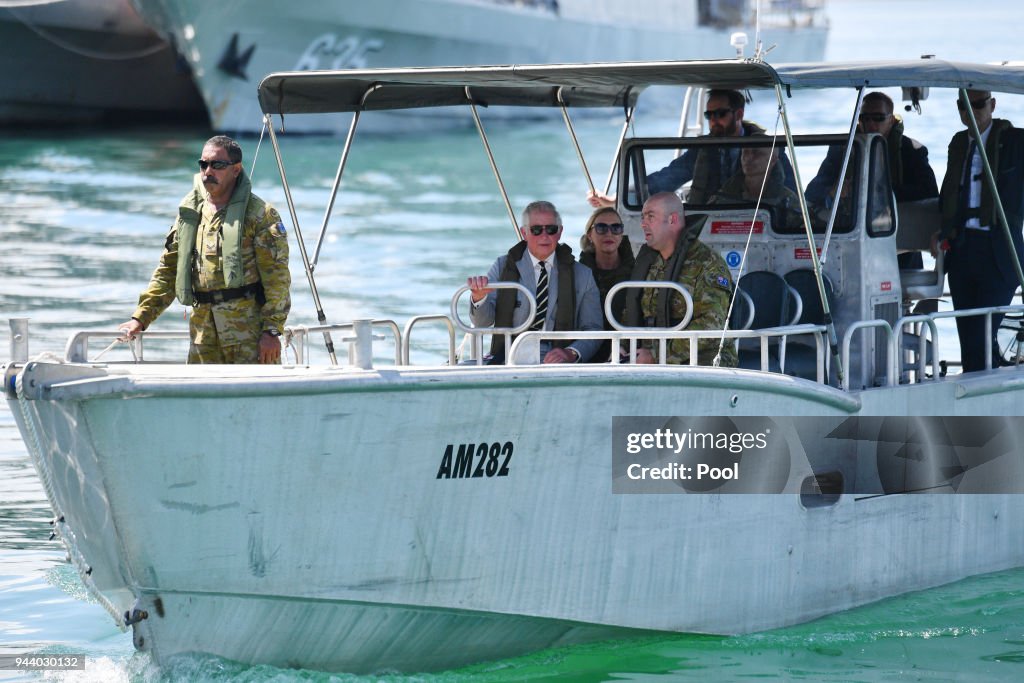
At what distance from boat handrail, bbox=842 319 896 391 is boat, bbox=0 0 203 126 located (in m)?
31.8

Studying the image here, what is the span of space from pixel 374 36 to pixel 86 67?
760 cm

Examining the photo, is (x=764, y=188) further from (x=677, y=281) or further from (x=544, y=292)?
(x=544, y=292)

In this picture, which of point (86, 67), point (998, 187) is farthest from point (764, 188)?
point (86, 67)

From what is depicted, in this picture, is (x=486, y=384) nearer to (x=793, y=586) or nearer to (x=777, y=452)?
(x=777, y=452)

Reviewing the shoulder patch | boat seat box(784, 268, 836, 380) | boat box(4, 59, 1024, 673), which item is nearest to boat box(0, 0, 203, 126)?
boat seat box(784, 268, 836, 380)

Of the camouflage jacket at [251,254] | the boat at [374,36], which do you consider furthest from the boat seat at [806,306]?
the boat at [374,36]

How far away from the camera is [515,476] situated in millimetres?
7023

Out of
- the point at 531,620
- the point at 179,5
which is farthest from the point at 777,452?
the point at 179,5

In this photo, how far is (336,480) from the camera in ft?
22.0

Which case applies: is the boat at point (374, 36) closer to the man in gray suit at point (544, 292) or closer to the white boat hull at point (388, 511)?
the man in gray suit at point (544, 292)

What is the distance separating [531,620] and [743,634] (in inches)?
50.2

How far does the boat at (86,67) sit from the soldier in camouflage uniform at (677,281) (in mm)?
31678

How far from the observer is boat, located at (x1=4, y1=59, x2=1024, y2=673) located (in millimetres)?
6594

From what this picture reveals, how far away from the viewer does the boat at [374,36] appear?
39531 millimetres
